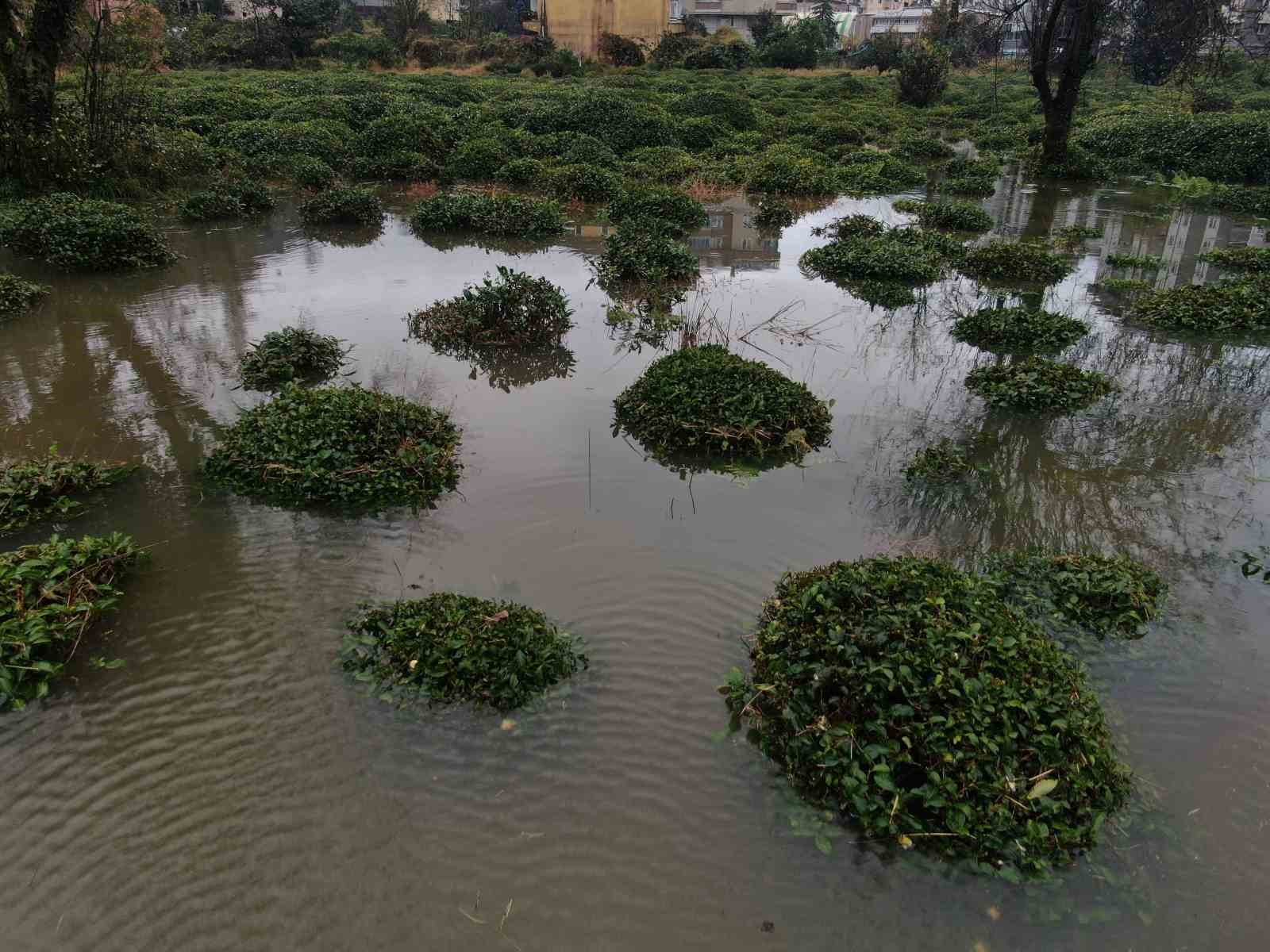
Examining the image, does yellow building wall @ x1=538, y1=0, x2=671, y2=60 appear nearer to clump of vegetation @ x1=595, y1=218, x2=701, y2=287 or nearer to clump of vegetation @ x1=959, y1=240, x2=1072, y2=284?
clump of vegetation @ x1=595, y1=218, x2=701, y2=287

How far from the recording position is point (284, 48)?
4438cm

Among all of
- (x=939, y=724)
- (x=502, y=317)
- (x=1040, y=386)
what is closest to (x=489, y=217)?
(x=502, y=317)

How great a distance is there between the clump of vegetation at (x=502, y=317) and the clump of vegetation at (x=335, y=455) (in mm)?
2788

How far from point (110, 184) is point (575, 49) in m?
44.9

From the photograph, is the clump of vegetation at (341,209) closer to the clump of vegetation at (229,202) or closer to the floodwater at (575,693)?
the clump of vegetation at (229,202)

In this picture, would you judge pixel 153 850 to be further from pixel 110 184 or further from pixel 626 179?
pixel 626 179

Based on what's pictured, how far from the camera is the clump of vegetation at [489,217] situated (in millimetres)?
14852

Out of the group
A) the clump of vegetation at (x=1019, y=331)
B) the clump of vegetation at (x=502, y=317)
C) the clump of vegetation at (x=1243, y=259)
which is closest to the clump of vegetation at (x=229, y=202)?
the clump of vegetation at (x=502, y=317)

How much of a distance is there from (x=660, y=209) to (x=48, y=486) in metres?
11.7

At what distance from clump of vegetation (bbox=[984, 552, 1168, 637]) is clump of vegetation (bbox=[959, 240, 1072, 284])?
853 centimetres

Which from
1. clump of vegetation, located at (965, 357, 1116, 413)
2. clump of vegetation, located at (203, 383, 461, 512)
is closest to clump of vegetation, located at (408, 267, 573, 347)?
clump of vegetation, located at (203, 383, 461, 512)

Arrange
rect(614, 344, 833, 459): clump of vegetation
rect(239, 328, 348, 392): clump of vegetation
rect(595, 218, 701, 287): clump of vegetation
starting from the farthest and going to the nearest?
1. rect(595, 218, 701, 287): clump of vegetation
2. rect(239, 328, 348, 392): clump of vegetation
3. rect(614, 344, 833, 459): clump of vegetation

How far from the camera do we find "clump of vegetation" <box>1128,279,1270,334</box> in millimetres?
10695

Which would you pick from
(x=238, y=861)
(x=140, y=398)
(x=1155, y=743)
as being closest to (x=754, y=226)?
(x=140, y=398)
